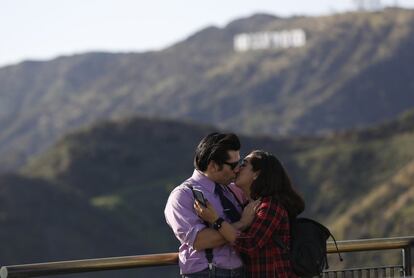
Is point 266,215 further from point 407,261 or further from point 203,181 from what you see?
point 407,261

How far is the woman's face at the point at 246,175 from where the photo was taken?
219 inches

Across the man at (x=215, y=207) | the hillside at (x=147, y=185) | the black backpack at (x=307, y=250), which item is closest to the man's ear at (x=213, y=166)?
the man at (x=215, y=207)

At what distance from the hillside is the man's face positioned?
76.4 metres

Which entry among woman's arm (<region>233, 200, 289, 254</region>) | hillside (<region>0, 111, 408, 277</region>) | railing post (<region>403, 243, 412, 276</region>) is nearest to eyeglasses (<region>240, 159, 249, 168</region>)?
woman's arm (<region>233, 200, 289, 254</region>)

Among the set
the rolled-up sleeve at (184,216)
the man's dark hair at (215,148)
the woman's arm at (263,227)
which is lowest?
the woman's arm at (263,227)

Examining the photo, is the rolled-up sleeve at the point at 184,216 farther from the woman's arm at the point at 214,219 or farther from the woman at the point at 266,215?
the woman at the point at 266,215

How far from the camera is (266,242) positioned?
5465mm

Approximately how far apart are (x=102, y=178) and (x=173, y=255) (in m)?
114

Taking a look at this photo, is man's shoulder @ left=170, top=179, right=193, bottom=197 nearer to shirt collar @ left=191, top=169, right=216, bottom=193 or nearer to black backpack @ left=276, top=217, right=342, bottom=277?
shirt collar @ left=191, top=169, right=216, bottom=193

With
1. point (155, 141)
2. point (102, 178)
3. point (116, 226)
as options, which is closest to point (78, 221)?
point (116, 226)

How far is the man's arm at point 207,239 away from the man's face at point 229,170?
1.11ft

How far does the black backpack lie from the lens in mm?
5504

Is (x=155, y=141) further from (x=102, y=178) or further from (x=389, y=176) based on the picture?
(x=389, y=176)

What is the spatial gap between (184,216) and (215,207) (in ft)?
0.75
